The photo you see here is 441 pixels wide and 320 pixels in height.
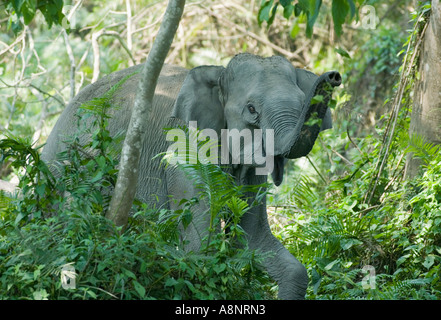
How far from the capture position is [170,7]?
14.7 ft

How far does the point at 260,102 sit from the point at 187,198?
94 centimetres

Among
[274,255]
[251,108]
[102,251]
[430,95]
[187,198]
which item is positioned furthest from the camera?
[430,95]

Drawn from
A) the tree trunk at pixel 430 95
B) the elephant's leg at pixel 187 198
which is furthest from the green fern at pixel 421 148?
the elephant's leg at pixel 187 198

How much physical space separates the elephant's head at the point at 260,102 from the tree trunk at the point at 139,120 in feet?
3.16

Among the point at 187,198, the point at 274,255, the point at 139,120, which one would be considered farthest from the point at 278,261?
the point at 139,120

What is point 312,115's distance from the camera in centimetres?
466

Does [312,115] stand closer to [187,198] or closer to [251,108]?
[251,108]

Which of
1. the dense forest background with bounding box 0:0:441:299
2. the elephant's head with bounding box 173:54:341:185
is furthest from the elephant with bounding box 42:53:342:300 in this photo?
the dense forest background with bounding box 0:0:441:299

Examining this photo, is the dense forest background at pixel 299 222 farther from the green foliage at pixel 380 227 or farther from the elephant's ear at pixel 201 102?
the elephant's ear at pixel 201 102

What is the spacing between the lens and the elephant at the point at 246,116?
16.9 ft

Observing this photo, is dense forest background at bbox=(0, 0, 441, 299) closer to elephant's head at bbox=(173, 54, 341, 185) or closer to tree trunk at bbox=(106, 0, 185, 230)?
tree trunk at bbox=(106, 0, 185, 230)
